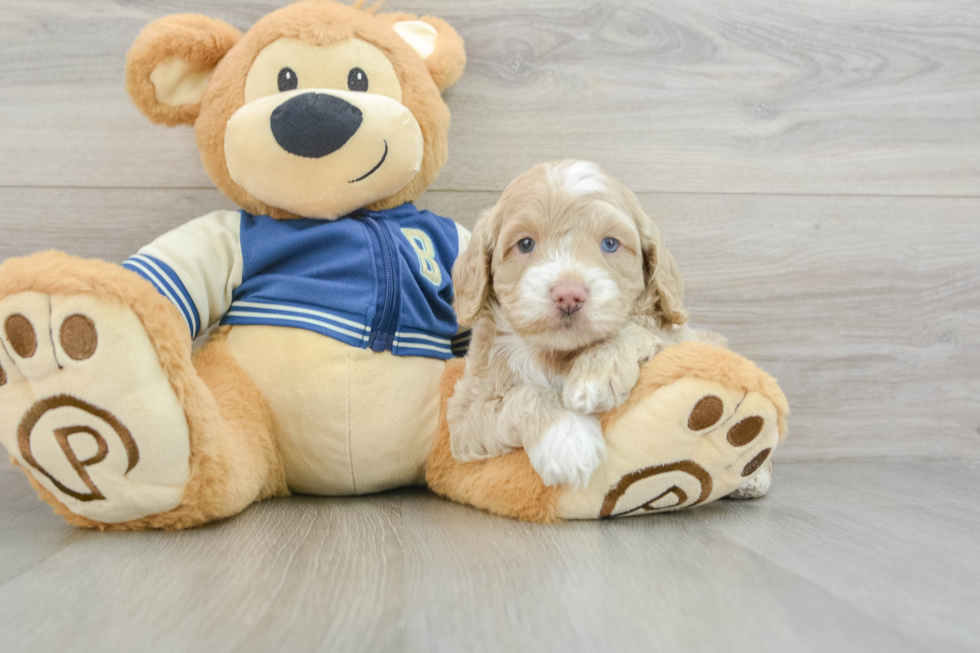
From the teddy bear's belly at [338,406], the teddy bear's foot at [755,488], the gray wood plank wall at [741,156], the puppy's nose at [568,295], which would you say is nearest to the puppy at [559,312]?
the puppy's nose at [568,295]

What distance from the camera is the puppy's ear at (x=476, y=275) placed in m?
1.08

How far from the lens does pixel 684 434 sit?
3.27ft

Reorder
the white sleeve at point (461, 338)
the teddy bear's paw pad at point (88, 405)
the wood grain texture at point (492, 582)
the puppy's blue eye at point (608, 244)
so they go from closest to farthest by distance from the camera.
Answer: the wood grain texture at point (492, 582) → the teddy bear's paw pad at point (88, 405) → the puppy's blue eye at point (608, 244) → the white sleeve at point (461, 338)

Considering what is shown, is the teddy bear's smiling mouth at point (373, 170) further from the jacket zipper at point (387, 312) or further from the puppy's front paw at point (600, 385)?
the puppy's front paw at point (600, 385)

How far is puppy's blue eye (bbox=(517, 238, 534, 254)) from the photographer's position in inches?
40.3

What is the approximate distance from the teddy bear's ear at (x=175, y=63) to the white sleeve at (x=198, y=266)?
0.21 metres

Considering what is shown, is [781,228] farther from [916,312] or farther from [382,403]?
[382,403]

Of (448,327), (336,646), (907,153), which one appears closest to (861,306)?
(907,153)

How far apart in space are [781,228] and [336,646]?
1.42m

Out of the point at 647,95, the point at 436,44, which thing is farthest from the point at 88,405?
the point at 647,95

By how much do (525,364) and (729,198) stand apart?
839 mm

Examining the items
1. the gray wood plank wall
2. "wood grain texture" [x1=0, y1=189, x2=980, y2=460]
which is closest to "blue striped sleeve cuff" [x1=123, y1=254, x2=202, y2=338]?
the gray wood plank wall

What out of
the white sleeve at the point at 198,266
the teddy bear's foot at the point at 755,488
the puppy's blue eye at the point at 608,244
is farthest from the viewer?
the teddy bear's foot at the point at 755,488

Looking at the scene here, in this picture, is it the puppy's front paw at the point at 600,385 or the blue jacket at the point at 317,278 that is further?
the blue jacket at the point at 317,278
